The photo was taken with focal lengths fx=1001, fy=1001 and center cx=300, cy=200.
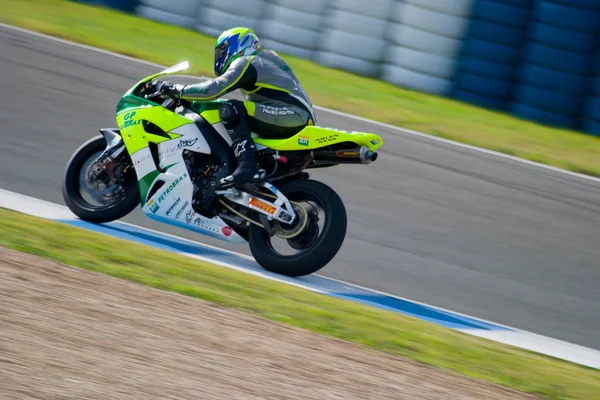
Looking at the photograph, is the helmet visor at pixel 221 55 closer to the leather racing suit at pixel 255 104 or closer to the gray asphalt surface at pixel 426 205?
the leather racing suit at pixel 255 104

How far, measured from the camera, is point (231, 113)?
7398mm

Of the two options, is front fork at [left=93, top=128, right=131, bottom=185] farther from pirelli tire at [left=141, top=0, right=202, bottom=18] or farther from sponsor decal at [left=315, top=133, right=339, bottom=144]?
pirelli tire at [left=141, top=0, right=202, bottom=18]

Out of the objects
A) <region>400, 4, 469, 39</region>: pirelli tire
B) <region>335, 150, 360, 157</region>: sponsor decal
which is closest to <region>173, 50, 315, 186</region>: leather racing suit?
<region>335, 150, 360, 157</region>: sponsor decal

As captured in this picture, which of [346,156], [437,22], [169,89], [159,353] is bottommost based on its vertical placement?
[159,353]

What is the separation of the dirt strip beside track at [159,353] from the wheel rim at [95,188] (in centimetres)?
154

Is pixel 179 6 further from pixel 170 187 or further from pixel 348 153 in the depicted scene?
pixel 348 153

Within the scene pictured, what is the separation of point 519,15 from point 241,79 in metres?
7.81

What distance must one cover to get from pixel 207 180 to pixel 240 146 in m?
0.43

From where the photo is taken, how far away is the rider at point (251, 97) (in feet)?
23.9

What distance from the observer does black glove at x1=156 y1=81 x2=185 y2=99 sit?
757 cm

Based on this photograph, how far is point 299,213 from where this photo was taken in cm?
719

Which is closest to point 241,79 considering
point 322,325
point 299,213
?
point 299,213

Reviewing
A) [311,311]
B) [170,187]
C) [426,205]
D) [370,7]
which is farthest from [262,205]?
[370,7]

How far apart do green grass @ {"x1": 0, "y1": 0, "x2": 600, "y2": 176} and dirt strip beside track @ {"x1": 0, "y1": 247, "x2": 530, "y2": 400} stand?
7556 millimetres
